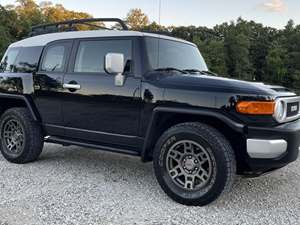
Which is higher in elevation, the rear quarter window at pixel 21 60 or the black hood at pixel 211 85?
the rear quarter window at pixel 21 60

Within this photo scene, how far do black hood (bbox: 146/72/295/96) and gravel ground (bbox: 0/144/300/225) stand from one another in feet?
3.98

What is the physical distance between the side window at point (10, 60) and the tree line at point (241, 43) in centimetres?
3709

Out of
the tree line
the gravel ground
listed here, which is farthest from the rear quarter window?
the tree line

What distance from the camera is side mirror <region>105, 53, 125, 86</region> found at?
14.6 feet

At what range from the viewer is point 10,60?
609 centimetres

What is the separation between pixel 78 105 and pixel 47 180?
3.37 ft

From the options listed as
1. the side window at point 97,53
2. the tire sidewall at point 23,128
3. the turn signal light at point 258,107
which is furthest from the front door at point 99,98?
the turn signal light at point 258,107

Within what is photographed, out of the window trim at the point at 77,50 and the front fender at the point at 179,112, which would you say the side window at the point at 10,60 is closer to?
the window trim at the point at 77,50

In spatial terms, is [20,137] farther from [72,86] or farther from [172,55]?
[172,55]

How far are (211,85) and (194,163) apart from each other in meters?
0.85

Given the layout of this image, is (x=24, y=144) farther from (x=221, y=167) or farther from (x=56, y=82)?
(x=221, y=167)

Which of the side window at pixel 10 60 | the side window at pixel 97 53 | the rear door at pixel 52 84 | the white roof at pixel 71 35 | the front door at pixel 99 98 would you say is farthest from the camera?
the side window at pixel 10 60

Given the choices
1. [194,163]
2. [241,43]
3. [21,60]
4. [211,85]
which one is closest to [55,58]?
[21,60]

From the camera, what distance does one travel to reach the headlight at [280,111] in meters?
3.93
